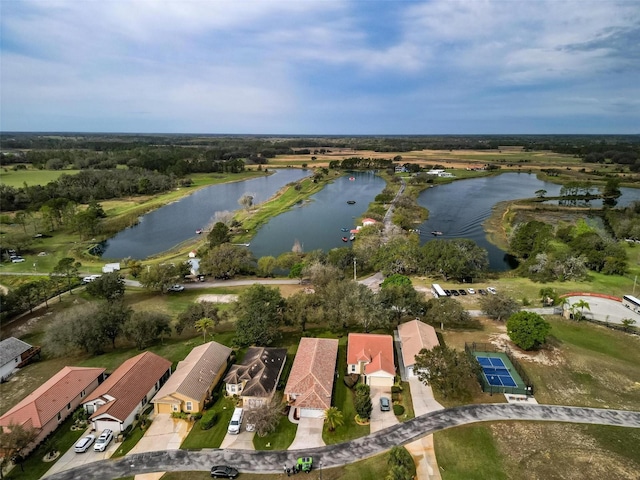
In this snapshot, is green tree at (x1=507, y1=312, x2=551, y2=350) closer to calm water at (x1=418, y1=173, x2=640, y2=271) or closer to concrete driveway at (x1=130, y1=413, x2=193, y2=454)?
concrete driveway at (x1=130, y1=413, x2=193, y2=454)

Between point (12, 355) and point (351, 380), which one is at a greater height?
point (12, 355)

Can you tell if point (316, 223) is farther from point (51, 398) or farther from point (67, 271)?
point (51, 398)

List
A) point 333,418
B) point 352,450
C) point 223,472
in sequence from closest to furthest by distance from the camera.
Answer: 1. point 223,472
2. point 352,450
3. point 333,418

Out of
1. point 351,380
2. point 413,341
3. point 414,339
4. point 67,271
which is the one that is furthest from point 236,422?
point 67,271

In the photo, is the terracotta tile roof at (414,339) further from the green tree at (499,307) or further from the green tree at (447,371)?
the green tree at (499,307)

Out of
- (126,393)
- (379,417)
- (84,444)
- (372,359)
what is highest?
(372,359)

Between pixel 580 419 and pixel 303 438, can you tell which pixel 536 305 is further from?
pixel 303 438
